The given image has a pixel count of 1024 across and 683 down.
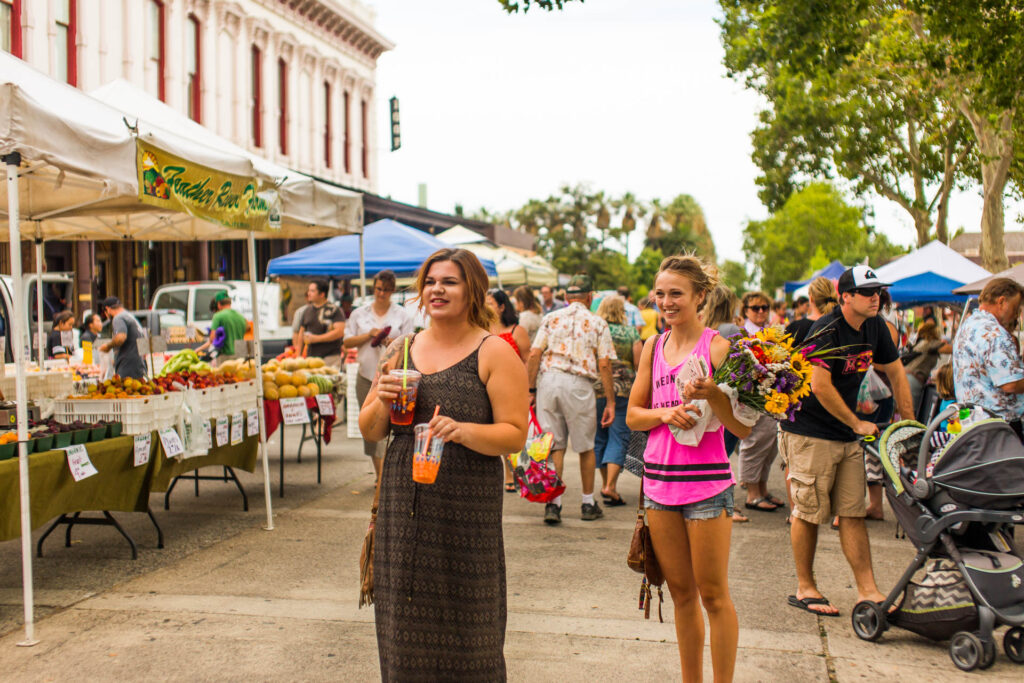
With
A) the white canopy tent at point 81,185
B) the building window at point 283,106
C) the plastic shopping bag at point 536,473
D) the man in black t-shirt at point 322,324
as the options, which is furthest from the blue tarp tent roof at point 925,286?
the building window at point 283,106

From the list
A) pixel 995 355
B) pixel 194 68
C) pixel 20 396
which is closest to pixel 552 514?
pixel 995 355

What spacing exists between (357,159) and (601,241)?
40795 mm

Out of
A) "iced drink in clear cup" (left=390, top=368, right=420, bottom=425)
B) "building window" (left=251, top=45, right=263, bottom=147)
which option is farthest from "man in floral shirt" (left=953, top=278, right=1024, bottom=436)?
"building window" (left=251, top=45, right=263, bottom=147)

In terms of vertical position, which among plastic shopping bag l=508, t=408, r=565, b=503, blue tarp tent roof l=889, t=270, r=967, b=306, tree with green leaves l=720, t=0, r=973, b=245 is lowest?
plastic shopping bag l=508, t=408, r=565, b=503

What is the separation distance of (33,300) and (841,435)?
14196mm

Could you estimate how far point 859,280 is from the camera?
5.21 m

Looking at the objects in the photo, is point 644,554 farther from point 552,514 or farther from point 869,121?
point 869,121

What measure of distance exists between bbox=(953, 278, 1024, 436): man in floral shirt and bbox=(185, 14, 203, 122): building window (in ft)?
79.8

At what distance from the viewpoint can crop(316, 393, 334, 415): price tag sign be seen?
9188 millimetres

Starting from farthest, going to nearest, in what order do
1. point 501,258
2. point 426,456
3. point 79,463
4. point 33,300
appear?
point 501,258
point 33,300
point 79,463
point 426,456

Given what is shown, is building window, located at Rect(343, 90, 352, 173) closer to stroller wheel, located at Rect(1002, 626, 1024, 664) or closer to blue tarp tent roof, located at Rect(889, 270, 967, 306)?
blue tarp tent roof, located at Rect(889, 270, 967, 306)

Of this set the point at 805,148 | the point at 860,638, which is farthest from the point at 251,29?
the point at 860,638

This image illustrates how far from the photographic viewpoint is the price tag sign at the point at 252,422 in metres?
8.13

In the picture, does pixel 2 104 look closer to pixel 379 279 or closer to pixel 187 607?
pixel 187 607
